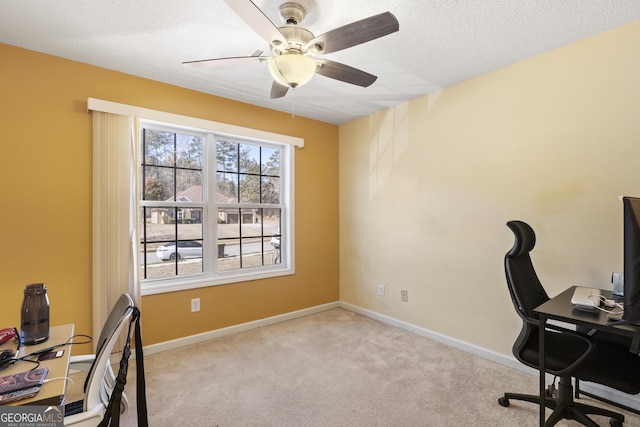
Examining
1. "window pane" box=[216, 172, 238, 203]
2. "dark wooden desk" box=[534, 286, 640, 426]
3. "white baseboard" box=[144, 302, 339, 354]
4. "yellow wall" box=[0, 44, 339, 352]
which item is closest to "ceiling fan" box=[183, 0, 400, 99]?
"yellow wall" box=[0, 44, 339, 352]

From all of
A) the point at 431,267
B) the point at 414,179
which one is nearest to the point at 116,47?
the point at 414,179

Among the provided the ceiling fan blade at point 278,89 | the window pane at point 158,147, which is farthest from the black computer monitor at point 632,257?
the window pane at point 158,147

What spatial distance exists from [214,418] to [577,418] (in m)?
2.13

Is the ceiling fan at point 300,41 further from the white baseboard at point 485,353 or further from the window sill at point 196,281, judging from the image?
the white baseboard at point 485,353

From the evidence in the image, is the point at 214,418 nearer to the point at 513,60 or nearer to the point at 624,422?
the point at 624,422

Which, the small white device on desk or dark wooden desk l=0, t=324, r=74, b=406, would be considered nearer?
dark wooden desk l=0, t=324, r=74, b=406

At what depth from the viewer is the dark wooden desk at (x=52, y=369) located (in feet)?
3.30

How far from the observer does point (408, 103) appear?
3439 mm

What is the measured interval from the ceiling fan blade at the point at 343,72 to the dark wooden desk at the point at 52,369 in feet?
6.36

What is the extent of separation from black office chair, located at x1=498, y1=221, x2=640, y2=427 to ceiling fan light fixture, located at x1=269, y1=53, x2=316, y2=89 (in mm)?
1602

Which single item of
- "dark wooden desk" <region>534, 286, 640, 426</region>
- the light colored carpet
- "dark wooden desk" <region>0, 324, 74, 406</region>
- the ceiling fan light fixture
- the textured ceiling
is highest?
the textured ceiling

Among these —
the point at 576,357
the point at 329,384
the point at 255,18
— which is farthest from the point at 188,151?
the point at 576,357

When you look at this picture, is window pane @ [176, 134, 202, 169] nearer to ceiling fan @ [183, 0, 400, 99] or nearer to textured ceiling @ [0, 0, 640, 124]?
textured ceiling @ [0, 0, 640, 124]

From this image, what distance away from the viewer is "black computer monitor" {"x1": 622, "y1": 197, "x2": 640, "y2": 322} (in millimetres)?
1370
